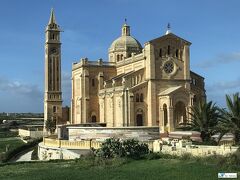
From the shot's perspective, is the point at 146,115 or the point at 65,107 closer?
the point at 146,115

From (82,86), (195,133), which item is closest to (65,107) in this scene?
(82,86)

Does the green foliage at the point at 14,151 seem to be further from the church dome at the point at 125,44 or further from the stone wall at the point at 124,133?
the church dome at the point at 125,44

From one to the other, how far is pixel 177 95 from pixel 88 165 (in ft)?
102

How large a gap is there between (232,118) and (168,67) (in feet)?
95.8

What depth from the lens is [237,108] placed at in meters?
28.9

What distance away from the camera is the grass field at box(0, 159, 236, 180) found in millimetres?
20812

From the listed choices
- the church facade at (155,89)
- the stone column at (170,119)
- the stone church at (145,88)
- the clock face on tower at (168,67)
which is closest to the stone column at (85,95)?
the stone church at (145,88)

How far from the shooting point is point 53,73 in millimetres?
75875

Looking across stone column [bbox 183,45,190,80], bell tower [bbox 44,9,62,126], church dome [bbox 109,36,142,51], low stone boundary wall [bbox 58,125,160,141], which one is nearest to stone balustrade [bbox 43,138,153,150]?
low stone boundary wall [bbox 58,125,160,141]

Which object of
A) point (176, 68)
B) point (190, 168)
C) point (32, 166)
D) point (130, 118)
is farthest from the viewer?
point (176, 68)

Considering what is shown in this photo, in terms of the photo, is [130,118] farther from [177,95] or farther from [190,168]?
[190,168]

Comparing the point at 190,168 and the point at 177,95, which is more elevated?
the point at 177,95

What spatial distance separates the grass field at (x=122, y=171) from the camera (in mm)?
20812

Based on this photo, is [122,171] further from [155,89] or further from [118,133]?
[155,89]
